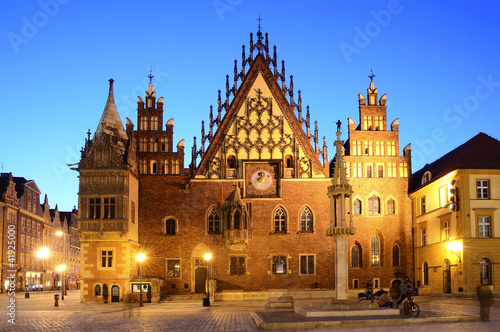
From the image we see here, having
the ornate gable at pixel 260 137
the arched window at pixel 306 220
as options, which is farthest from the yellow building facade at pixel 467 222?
the ornate gable at pixel 260 137

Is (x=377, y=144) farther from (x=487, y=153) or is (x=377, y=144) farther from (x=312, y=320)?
(x=312, y=320)

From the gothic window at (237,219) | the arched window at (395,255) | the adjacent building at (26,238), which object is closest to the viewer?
the gothic window at (237,219)

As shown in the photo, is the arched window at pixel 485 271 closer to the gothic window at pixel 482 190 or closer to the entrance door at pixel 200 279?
the gothic window at pixel 482 190

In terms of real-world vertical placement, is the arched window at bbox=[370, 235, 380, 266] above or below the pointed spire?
below

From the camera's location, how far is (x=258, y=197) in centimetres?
4984

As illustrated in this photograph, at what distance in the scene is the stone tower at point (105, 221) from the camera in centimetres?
4475

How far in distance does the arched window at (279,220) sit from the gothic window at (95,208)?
14.0 m

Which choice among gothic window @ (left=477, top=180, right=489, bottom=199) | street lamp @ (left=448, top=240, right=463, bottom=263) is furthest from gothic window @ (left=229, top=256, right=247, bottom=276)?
gothic window @ (left=477, top=180, right=489, bottom=199)

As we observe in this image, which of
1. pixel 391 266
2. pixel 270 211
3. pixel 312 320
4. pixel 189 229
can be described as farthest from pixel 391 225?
pixel 312 320

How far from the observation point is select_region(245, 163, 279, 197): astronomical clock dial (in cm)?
4997

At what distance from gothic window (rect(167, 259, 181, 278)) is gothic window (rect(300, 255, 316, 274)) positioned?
989 centimetres

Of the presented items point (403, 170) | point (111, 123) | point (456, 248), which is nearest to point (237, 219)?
point (111, 123)

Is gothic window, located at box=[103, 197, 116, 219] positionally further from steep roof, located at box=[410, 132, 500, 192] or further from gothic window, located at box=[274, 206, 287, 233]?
steep roof, located at box=[410, 132, 500, 192]

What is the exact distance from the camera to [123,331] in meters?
21.2
